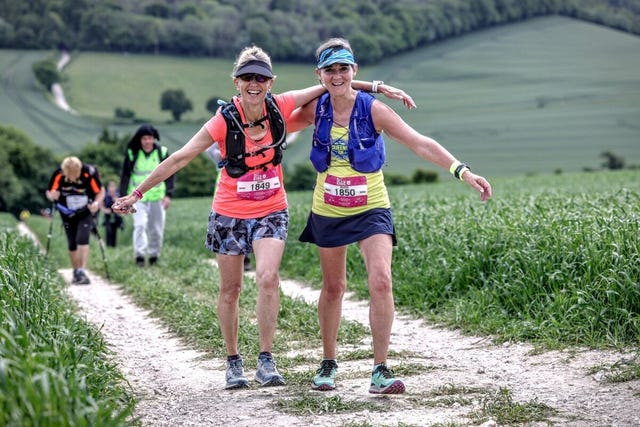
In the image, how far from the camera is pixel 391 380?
6488mm

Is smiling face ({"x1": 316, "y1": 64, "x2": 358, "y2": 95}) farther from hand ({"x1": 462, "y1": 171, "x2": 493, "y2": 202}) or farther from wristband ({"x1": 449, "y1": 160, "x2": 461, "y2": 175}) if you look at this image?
hand ({"x1": 462, "y1": 171, "x2": 493, "y2": 202})

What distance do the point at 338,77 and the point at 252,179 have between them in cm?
99

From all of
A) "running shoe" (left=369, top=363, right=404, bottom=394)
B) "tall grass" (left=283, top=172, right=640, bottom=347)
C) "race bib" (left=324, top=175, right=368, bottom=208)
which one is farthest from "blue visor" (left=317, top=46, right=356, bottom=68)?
"tall grass" (left=283, top=172, right=640, bottom=347)

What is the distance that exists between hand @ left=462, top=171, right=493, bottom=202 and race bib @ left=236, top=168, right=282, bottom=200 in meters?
1.44

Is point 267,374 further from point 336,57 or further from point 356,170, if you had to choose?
point 336,57

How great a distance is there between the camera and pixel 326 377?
22.5 ft

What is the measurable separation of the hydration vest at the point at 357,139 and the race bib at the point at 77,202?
350 inches

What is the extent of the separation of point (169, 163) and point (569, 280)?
12.8 ft

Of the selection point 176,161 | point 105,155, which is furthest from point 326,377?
point 105,155

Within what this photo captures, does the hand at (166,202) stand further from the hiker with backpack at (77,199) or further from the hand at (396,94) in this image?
the hand at (396,94)

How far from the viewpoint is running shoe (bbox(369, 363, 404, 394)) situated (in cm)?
646

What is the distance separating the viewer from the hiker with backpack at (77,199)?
49.2ft

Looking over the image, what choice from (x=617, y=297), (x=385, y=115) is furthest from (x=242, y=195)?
(x=617, y=297)

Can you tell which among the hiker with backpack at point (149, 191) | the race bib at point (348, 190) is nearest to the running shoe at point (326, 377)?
the race bib at point (348, 190)
